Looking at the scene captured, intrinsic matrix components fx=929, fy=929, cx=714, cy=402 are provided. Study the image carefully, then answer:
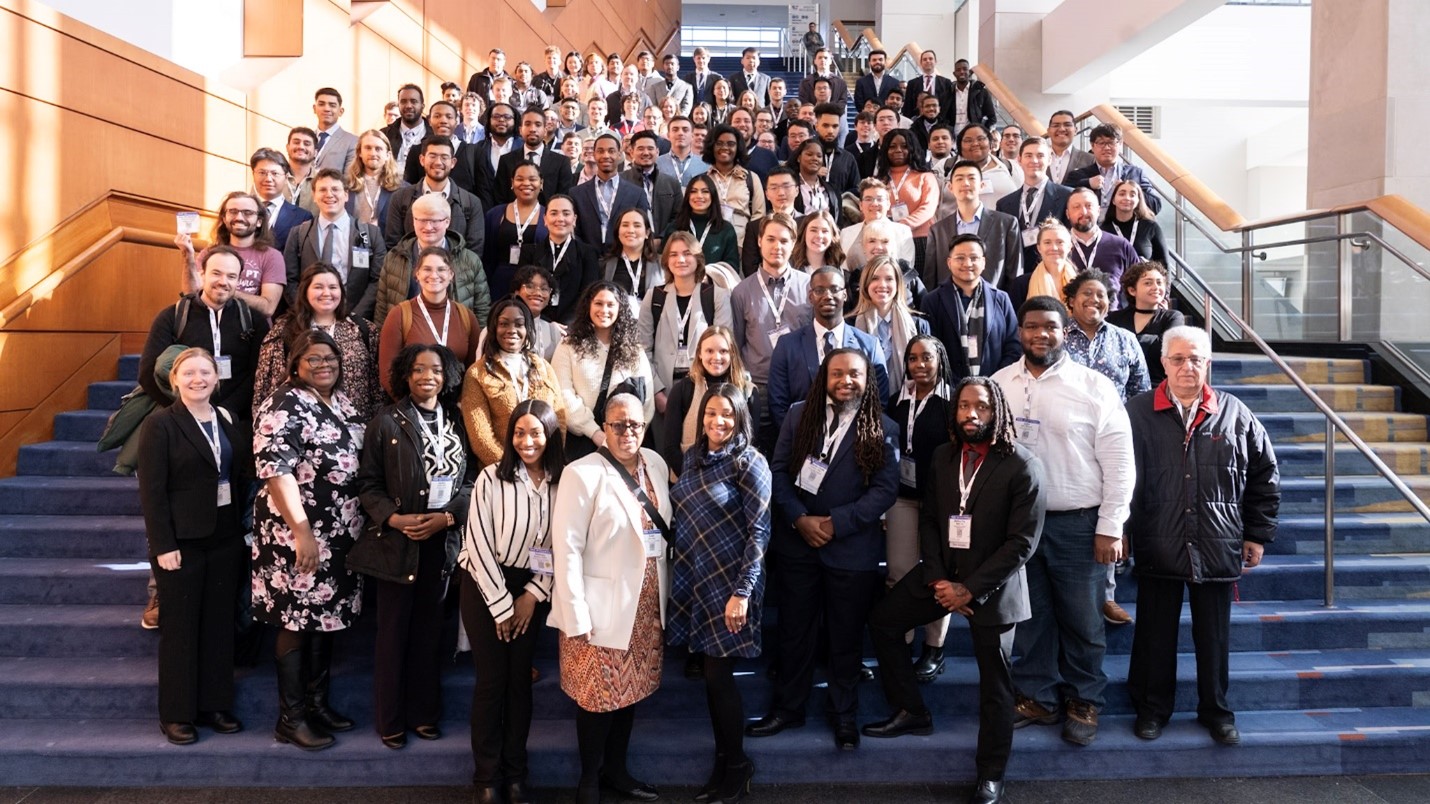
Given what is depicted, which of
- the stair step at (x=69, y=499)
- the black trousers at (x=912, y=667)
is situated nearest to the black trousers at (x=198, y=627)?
the stair step at (x=69, y=499)

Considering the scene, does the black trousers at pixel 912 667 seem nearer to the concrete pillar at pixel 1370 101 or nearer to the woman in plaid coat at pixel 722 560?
the woman in plaid coat at pixel 722 560

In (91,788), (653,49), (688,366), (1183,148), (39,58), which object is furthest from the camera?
(653,49)

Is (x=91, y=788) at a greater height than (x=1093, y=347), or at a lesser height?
lesser

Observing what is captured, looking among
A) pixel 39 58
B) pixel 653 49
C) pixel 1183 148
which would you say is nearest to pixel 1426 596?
pixel 39 58

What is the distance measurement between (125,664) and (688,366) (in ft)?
9.67

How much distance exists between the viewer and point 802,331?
4.29 meters

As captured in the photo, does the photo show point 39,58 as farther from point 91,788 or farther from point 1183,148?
point 1183,148

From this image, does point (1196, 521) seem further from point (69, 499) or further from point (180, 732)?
point (69, 499)

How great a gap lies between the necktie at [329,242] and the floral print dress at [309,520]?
1728 millimetres

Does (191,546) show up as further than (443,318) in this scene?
No

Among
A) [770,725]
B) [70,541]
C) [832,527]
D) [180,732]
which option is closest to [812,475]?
[832,527]

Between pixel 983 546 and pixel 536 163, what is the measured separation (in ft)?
14.8

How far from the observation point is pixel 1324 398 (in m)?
6.02

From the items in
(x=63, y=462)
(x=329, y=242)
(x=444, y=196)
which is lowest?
(x=63, y=462)
